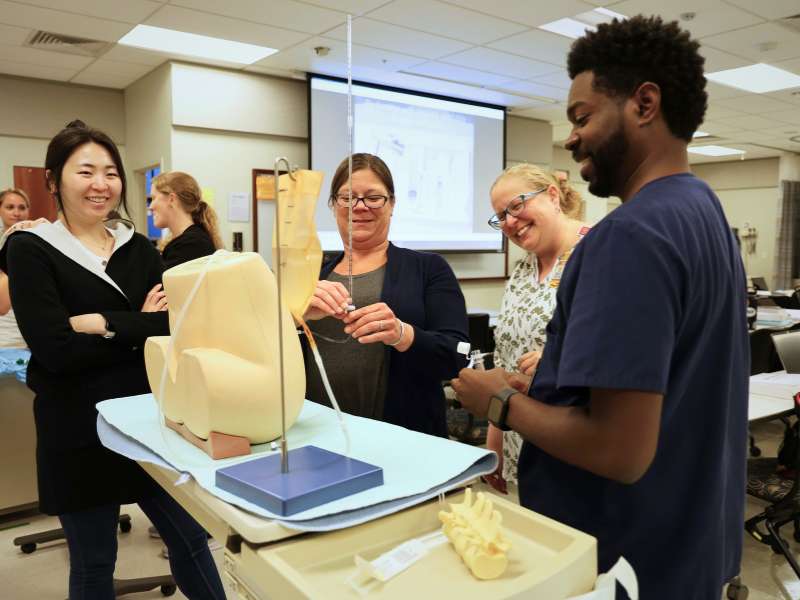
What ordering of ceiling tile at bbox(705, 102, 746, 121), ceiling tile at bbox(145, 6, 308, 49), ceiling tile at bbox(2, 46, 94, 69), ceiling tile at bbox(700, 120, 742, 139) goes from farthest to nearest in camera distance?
ceiling tile at bbox(700, 120, 742, 139), ceiling tile at bbox(705, 102, 746, 121), ceiling tile at bbox(2, 46, 94, 69), ceiling tile at bbox(145, 6, 308, 49)

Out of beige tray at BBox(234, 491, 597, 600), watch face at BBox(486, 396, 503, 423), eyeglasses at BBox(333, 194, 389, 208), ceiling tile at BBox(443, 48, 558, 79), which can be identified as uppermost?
ceiling tile at BBox(443, 48, 558, 79)

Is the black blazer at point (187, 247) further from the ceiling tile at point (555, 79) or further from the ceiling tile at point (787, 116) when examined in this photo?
the ceiling tile at point (787, 116)

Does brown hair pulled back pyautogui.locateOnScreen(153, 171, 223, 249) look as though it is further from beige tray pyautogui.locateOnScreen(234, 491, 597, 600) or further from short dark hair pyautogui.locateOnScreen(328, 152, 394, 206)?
beige tray pyautogui.locateOnScreen(234, 491, 597, 600)

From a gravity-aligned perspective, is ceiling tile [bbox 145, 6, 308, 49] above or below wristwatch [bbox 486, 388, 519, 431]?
above

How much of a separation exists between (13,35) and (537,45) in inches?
139

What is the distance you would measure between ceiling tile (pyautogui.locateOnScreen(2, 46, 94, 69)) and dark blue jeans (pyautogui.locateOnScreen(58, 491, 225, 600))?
4199 mm

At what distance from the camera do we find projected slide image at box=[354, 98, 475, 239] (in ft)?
18.9

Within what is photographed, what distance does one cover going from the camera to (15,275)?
140 centimetres

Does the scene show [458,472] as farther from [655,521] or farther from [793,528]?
[793,528]

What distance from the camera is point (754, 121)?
24.1 feet

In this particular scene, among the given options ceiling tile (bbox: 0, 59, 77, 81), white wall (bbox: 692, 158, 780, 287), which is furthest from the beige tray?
white wall (bbox: 692, 158, 780, 287)

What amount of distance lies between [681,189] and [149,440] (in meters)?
0.88

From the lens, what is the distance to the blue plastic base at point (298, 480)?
75 centimetres

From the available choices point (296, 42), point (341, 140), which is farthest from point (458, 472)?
point (341, 140)
